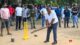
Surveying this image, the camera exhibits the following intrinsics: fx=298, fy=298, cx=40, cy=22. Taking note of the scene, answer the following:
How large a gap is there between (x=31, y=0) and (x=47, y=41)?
1727 cm

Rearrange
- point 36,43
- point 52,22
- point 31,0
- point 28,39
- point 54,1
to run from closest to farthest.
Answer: point 52,22
point 36,43
point 28,39
point 31,0
point 54,1

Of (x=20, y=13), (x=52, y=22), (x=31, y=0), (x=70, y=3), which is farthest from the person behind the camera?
(x=70, y=3)

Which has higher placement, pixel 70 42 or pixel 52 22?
pixel 52 22

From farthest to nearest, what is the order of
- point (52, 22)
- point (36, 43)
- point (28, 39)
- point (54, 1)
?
point (54, 1) < point (28, 39) < point (36, 43) < point (52, 22)

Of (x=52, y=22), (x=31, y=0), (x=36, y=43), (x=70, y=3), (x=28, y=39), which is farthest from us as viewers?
(x=70, y=3)

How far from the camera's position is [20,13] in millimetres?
19953

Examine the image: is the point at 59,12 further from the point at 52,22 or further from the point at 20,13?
the point at 52,22

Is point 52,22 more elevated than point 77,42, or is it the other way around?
point 52,22

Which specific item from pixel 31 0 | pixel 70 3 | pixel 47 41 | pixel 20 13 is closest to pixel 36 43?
pixel 47 41

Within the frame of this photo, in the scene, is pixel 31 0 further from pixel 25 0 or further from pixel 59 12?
pixel 59 12

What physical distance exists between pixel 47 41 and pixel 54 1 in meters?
21.8

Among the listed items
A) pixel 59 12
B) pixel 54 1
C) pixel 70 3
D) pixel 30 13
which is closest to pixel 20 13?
pixel 30 13

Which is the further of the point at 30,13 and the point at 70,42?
the point at 30,13

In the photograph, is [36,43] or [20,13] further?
[20,13]
